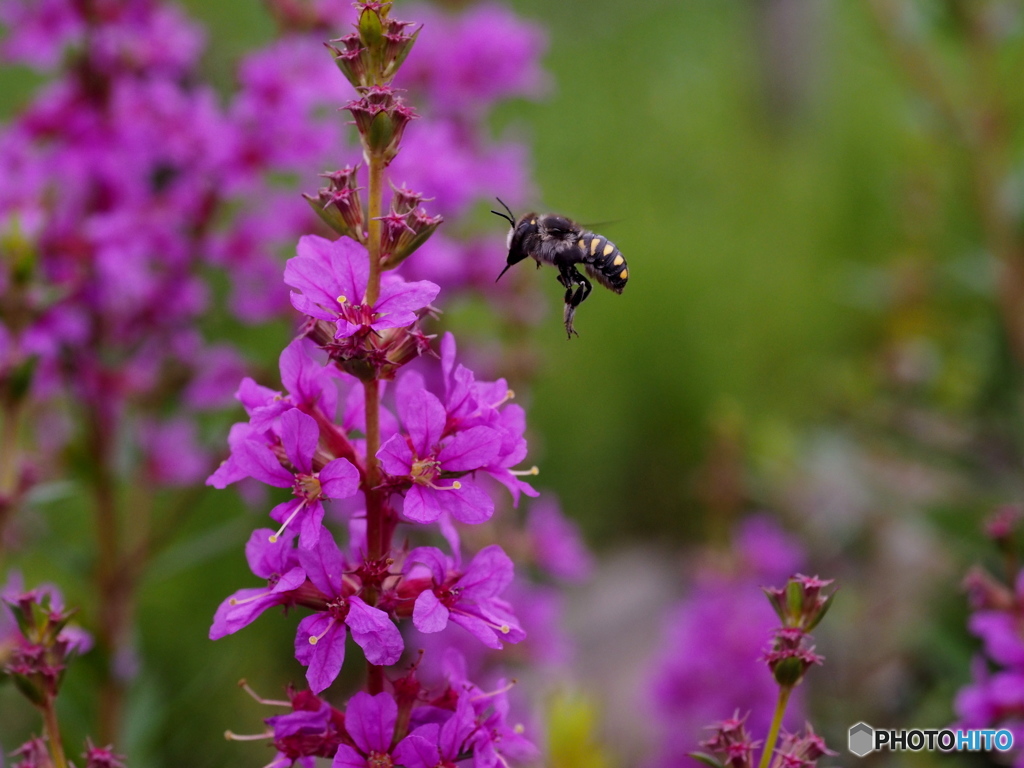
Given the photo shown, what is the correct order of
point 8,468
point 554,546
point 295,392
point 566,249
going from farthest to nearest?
point 554,546, point 566,249, point 8,468, point 295,392

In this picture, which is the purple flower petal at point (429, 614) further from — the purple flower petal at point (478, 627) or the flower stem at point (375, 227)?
the flower stem at point (375, 227)

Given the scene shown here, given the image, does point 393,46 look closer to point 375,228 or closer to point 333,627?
point 375,228

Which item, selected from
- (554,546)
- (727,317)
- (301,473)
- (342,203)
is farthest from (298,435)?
(727,317)

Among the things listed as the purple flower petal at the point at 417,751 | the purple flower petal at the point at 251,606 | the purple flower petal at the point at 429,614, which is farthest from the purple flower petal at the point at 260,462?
the purple flower petal at the point at 417,751

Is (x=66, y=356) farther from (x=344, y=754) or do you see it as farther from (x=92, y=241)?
(x=344, y=754)

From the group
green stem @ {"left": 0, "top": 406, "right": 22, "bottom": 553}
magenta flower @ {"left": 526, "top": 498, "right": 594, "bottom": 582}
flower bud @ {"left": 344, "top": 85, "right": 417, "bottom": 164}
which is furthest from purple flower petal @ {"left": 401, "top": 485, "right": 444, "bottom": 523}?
magenta flower @ {"left": 526, "top": 498, "right": 594, "bottom": 582}

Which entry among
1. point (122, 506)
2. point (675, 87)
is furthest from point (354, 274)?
point (675, 87)
